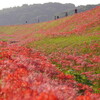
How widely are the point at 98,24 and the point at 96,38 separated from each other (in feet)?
32.7

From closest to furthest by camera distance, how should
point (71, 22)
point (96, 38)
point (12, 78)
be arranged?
1. point (12, 78)
2. point (96, 38)
3. point (71, 22)

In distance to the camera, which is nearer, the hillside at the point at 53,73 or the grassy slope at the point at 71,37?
the hillside at the point at 53,73

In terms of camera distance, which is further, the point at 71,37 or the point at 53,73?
the point at 71,37

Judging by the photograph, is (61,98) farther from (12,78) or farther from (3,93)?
(12,78)

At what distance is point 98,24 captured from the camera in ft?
117

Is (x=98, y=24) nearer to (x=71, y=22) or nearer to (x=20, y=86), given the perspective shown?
(x=71, y=22)

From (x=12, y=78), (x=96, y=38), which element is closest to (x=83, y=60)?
(x=96, y=38)

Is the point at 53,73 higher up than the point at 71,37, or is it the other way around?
the point at 53,73

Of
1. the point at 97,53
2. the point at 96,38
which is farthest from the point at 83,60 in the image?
the point at 96,38

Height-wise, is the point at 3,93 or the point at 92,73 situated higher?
the point at 3,93

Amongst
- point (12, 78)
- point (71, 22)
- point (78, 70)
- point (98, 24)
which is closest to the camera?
point (12, 78)

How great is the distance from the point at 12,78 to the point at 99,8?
140 ft

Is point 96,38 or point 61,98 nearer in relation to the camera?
point 61,98

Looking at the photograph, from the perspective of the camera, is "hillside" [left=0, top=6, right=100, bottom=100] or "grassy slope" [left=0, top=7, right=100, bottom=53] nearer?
"hillside" [left=0, top=6, right=100, bottom=100]
